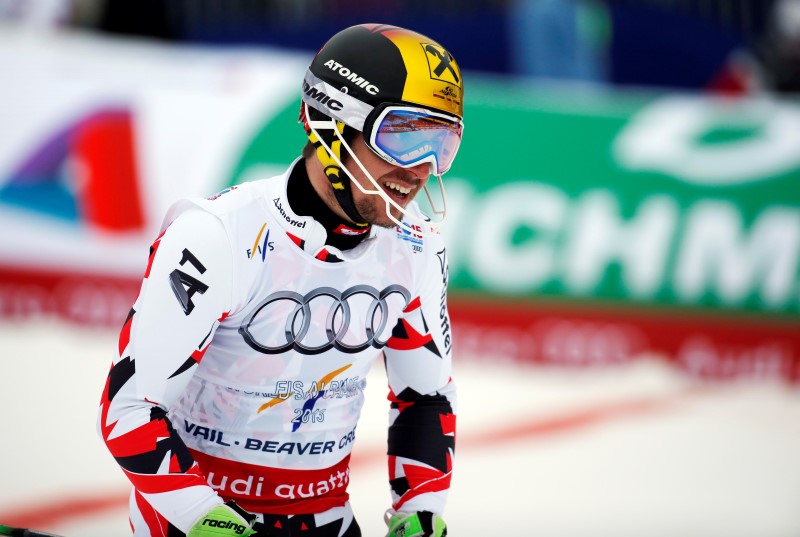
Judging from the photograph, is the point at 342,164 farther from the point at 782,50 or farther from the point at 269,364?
the point at 782,50

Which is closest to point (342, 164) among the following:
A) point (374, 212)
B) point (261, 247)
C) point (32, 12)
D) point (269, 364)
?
point (374, 212)

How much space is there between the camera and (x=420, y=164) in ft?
8.59

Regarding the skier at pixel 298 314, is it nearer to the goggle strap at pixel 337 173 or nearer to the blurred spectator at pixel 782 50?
the goggle strap at pixel 337 173

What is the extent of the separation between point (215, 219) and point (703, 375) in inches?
227

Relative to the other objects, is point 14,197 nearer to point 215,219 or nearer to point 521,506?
point 521,506

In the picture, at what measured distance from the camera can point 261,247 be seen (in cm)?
254

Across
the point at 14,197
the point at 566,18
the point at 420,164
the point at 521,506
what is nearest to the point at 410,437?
the point at 420,164

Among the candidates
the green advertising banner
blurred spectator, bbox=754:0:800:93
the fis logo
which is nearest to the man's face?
the fis logo

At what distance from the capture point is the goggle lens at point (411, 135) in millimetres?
2539

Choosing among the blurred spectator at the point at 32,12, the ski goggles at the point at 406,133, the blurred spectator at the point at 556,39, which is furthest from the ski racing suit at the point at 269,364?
the blurred spectator at the point at 32,12

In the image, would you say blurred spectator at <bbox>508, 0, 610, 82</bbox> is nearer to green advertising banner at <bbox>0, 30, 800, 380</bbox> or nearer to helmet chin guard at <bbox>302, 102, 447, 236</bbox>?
green advertising banner at <bbox>0, 30, 800, 380</bbox>

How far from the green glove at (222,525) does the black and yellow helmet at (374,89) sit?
0.77m

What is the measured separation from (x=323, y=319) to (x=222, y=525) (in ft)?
1.79

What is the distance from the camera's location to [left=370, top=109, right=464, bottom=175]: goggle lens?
254cm
